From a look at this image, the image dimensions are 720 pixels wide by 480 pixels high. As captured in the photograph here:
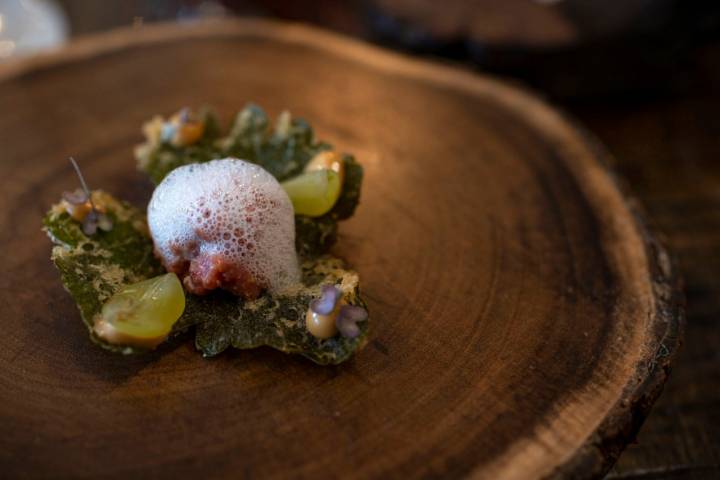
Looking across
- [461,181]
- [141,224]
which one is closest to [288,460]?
[141,224]

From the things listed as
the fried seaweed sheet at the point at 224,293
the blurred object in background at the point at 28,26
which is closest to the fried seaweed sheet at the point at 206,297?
the fried seaweed sheet at the point at 224,293

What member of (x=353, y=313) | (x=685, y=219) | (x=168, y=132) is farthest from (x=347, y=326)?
(x=685, y=219)

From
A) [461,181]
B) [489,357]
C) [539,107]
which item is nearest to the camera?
[489,357]

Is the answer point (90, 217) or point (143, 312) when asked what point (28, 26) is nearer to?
point (90, 217)

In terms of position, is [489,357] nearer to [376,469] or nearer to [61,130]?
[376,469]

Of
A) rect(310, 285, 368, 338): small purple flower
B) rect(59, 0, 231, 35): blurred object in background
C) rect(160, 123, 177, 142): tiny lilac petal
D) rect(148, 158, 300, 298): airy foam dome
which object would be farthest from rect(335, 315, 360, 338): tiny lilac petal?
rect(59, 0, 231, 35): blurred object in background

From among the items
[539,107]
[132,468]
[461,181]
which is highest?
[539,107]
